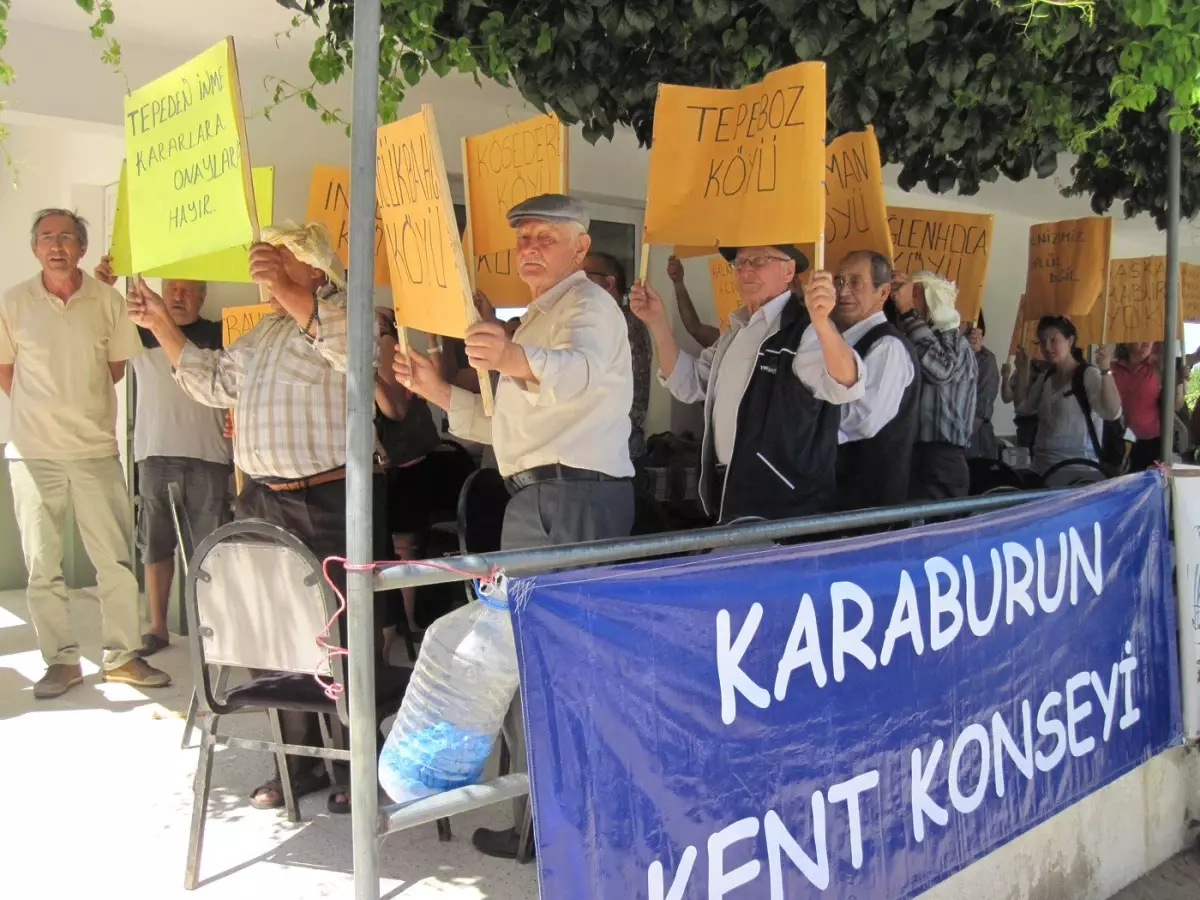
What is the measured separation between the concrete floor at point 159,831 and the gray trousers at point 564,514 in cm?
56

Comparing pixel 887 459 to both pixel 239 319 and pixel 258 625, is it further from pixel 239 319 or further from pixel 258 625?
pixel 239 319

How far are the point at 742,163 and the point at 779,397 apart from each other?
2.48 feet

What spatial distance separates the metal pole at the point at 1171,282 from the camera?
370 cm

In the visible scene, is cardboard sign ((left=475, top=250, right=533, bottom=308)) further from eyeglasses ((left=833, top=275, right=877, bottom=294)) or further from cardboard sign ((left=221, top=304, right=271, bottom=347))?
cardboard sign ((left=221, top=304, right=271, bottom=347))

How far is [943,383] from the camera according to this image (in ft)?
14.0

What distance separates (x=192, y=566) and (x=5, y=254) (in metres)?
5.10

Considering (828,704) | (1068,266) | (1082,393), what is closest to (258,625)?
(828,704)

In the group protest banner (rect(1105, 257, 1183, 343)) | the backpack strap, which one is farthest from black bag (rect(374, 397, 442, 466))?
protest banner (rect(1105, 257, 1183, 343))

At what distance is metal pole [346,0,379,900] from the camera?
1.71 m

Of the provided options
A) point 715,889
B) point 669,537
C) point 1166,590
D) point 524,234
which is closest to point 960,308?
point 1166,590

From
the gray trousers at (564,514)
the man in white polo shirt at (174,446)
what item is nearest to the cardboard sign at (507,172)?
the gray trousers at (564,514)

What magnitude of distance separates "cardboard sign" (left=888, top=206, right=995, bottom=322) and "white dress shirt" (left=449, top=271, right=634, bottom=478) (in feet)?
8.43

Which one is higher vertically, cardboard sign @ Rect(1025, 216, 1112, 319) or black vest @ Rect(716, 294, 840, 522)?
cardboard sign @ Rect(1025, 216, 1112, 319)

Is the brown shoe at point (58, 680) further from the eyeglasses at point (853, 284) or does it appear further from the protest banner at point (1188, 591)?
the protest banner at point (1188, 591)
